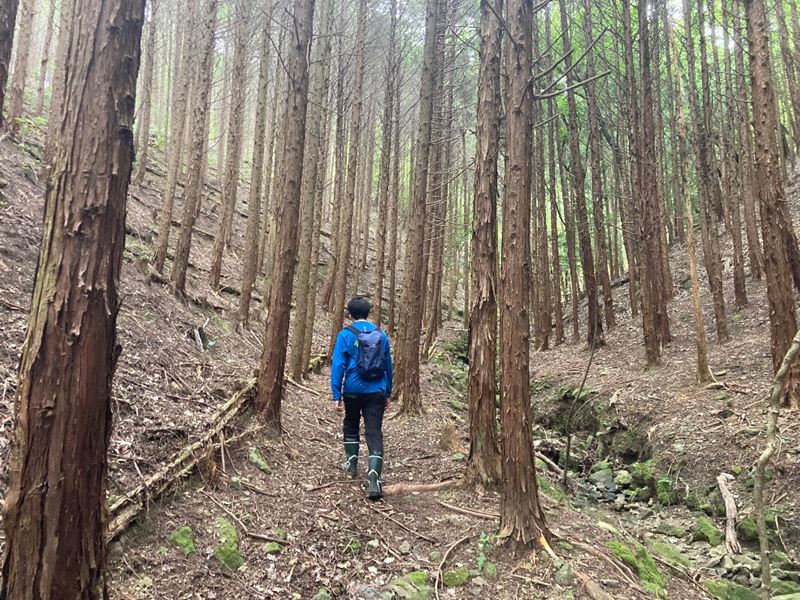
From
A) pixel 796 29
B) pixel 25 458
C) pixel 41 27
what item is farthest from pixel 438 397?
pixel 41 27

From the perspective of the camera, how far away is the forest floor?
3434 mm

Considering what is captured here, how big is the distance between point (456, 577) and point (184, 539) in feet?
6.16

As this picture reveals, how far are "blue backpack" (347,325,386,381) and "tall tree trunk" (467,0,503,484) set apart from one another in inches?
37.4

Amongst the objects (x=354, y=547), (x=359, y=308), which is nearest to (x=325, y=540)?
(x=354, y=547)

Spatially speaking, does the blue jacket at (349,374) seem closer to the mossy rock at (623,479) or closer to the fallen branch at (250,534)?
the fallen branch at (250,534)

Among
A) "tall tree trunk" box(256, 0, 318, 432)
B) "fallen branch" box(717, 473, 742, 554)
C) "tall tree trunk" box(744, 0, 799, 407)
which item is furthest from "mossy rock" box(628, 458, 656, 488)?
"tall tree trunk" box(256, 0, 318, 432)

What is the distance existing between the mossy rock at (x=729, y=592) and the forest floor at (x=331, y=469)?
7.3 inches

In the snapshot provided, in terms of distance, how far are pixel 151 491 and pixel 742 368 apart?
9343 mm

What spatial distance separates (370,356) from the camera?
4895 millimetres

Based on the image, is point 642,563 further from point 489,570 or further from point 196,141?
point 196,141

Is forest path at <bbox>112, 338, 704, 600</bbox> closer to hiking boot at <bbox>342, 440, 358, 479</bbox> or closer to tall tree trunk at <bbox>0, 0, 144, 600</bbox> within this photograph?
hiking boot at <bbox>342, 440, 358, 479</bbox>

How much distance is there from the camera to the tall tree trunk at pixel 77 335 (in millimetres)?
2062

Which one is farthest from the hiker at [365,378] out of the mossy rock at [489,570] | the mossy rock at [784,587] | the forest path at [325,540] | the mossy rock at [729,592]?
the mossy rock at [784,587]

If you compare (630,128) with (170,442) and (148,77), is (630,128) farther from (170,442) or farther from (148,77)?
(148,77)
